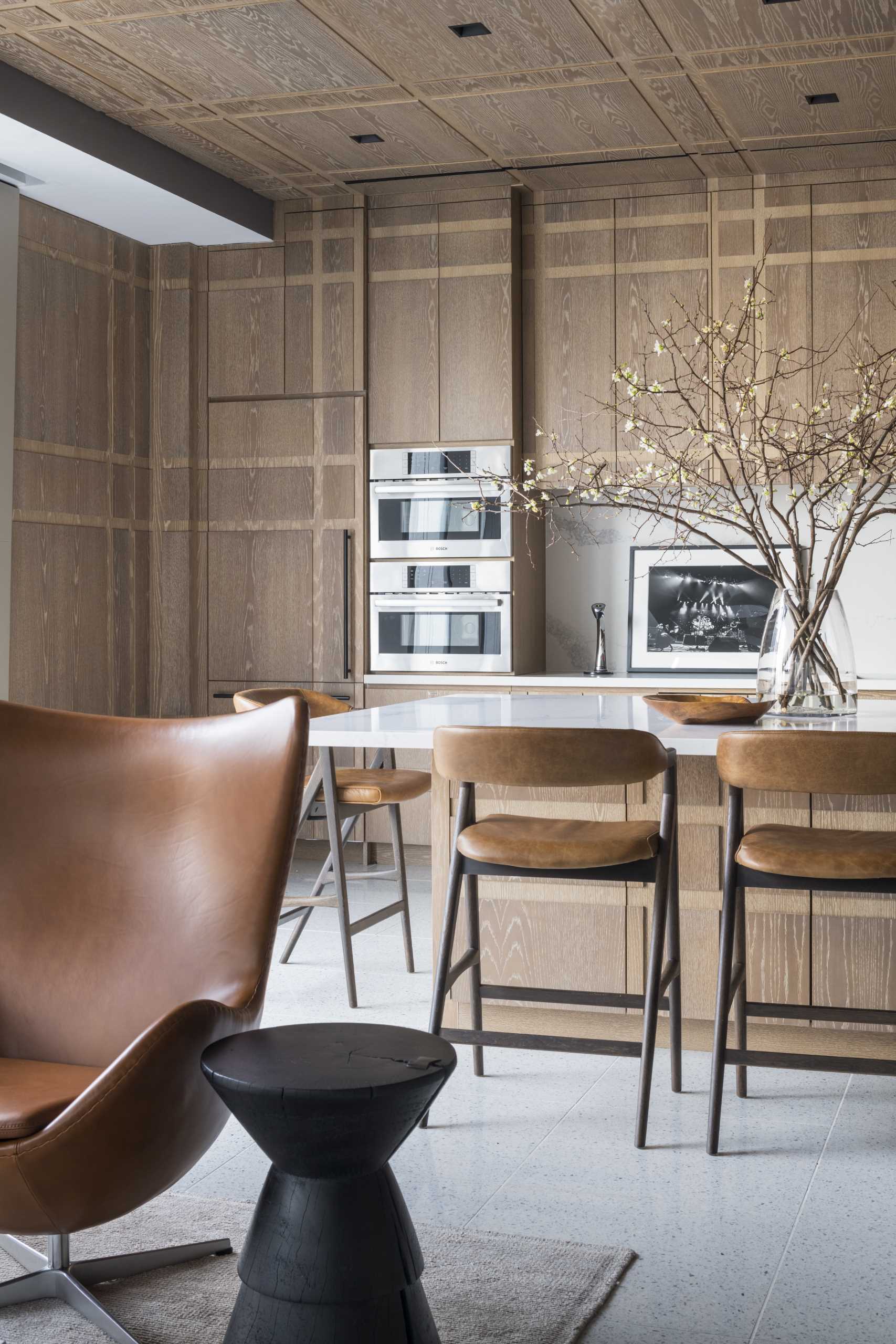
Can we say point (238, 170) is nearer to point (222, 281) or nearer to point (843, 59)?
point (222, 281)

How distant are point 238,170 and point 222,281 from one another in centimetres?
58

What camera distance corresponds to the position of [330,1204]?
1.69 meters

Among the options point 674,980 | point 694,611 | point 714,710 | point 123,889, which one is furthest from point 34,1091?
point 694,611

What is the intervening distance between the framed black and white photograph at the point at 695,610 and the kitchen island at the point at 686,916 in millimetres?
2445

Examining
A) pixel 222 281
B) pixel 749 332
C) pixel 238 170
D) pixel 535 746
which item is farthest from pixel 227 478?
pixel 535 746

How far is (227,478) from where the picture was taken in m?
6.02

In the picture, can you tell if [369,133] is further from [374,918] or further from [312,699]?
[374,918]

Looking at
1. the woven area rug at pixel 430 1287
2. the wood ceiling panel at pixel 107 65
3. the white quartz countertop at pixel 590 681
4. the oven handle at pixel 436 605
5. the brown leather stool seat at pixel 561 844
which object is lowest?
the woven area rug at pixel 430 1287

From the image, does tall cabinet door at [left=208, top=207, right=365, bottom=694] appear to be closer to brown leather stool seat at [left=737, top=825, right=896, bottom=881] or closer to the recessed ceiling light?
the recessed ceiling light

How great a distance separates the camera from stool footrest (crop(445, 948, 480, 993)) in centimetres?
297

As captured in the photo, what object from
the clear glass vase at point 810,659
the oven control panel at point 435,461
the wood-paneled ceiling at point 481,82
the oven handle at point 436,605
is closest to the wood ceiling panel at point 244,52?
the wood-paneled ceiling at point 481,82

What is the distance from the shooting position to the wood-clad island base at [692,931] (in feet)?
10.2

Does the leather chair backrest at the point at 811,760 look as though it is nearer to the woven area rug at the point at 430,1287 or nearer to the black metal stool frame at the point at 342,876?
the woven area rug at the point at 430,1287

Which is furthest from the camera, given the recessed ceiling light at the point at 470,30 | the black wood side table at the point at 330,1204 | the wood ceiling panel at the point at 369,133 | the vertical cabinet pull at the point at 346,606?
the vertical cabinet pull at the point at 346,606
